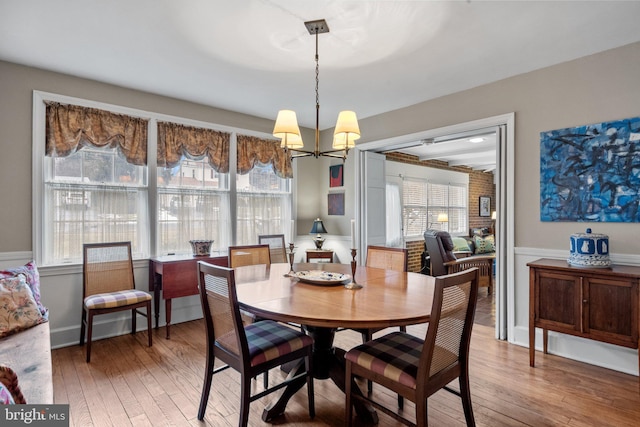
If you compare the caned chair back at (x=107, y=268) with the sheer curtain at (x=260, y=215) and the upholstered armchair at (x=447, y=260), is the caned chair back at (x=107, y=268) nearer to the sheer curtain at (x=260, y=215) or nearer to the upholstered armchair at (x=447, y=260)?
the sheer curtain at (x=260, y=215)

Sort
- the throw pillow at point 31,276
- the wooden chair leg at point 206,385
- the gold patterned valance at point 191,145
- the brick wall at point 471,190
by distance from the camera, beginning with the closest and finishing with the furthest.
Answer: the wooden chair leg at point 206,385 < the throw pillow at point 31,276 < the gold patterned valance at point 191,145 < the brick wall at point 471,190

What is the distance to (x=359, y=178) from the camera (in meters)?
4.60

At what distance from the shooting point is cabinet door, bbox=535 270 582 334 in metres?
2.56

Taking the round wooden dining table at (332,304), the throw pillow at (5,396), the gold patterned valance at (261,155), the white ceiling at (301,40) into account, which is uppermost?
the white ceiling at (301,40)

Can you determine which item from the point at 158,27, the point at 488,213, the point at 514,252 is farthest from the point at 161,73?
the point at 488,213

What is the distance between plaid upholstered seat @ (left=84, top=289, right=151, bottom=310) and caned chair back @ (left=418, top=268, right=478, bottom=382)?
2598 mm

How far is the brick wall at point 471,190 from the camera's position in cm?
642

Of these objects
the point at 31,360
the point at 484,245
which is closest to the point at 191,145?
the point at 31,360

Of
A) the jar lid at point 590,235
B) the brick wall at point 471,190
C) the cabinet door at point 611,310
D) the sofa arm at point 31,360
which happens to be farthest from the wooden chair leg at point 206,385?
the brick wall at point 471,190

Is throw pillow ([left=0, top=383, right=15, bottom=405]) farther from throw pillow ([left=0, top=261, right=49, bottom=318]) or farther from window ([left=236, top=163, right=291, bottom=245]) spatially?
window ([left=236, top=163, right=291, bottom=245])

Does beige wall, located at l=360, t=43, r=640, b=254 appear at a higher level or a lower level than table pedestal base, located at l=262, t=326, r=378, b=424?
higher

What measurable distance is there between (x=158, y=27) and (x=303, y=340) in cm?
227

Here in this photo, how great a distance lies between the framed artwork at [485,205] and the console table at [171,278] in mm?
6610

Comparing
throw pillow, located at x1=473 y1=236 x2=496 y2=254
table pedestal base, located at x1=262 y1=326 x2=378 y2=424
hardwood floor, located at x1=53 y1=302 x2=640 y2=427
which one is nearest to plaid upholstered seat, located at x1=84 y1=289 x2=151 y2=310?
hardwood floor, located at x1=53 y1=302 x2=640 y2=427
